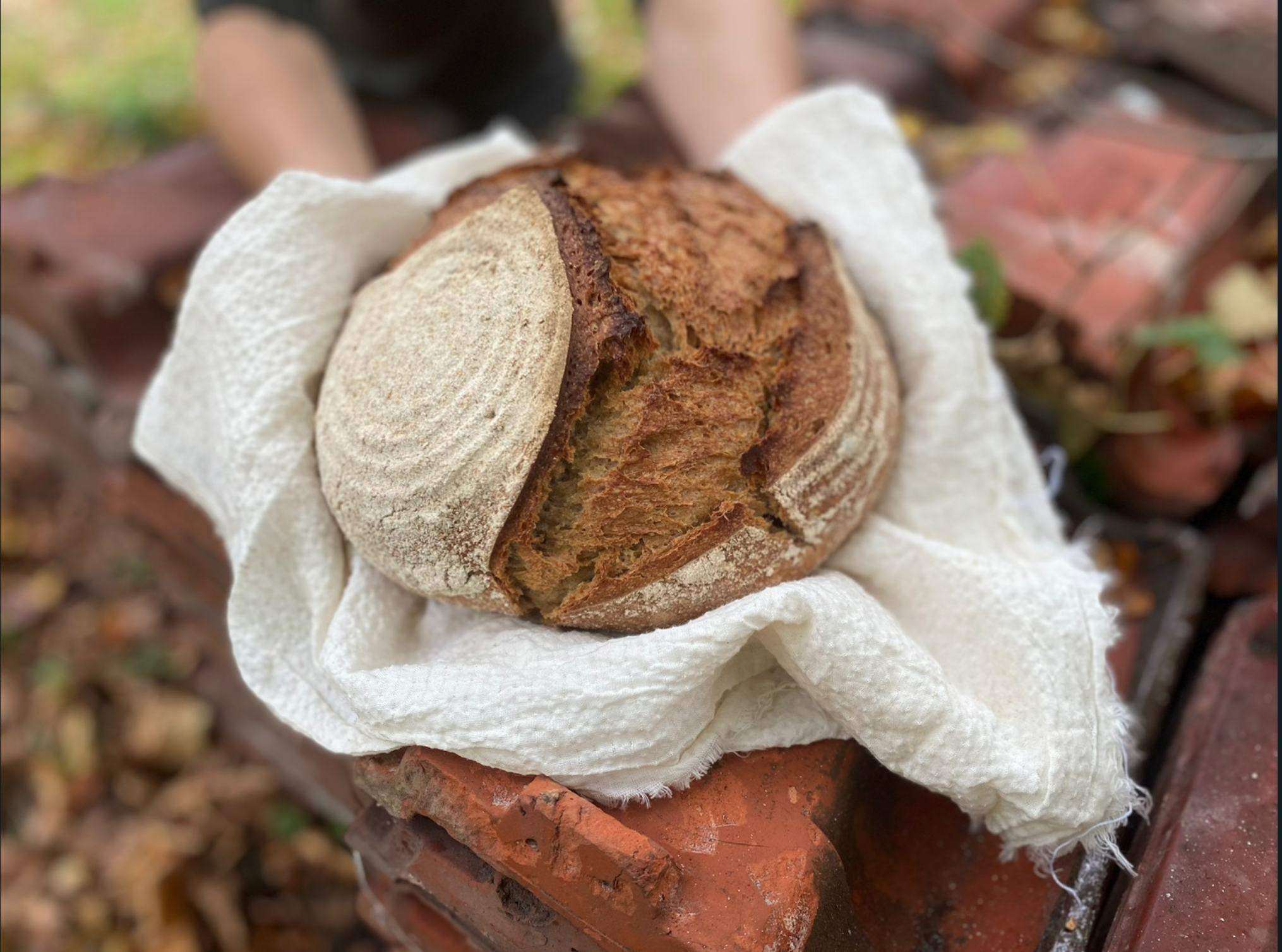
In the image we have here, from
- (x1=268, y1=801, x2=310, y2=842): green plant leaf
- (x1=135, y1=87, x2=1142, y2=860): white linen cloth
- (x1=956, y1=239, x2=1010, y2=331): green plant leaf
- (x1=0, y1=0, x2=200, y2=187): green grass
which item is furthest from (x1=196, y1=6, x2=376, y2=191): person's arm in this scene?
(x1=0, y1=0, x2=200, y2=187): green grass

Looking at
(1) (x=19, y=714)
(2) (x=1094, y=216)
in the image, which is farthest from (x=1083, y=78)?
(1) (x=19, y=714)

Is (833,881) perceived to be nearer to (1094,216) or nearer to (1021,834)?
(1021,834)

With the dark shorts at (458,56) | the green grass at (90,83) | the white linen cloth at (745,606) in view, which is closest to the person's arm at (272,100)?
the dark shorts at (458,56)

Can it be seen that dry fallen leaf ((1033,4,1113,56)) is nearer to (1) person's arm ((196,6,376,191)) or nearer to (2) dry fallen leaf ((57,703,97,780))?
(1) person's arm ((196,6,376,191))

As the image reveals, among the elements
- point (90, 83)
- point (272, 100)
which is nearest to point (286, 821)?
point (272, 100)

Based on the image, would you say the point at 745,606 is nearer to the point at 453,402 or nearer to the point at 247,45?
the point at 453,402
